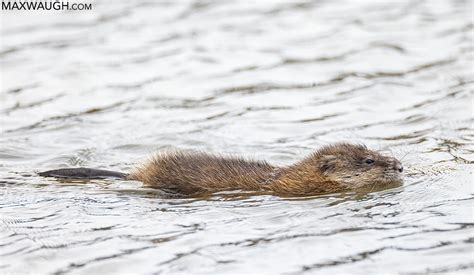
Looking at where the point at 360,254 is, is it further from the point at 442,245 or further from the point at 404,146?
the point at 404,146

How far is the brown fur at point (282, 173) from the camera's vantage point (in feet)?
33.9

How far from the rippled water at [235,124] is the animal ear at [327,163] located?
31cm

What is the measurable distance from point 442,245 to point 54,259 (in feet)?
9.02

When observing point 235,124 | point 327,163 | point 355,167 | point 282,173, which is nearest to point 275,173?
point 282,173

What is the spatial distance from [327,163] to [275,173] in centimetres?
47

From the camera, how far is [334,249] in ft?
27.7

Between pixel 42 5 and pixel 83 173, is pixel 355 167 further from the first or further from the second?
pixel 42 5

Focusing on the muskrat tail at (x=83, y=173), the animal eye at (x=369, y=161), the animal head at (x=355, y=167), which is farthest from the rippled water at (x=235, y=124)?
the animal eye at (x=369, y=161)

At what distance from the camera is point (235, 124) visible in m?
13.1

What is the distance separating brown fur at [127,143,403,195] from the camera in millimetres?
10344

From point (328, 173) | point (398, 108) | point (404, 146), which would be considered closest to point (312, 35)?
point (398, 108)

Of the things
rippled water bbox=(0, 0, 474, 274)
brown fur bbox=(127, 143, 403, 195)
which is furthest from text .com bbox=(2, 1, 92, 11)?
brown fur bbox=(127, 143, 403, 195)

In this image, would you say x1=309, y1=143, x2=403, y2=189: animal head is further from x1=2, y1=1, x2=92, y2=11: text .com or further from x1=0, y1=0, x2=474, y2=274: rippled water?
x1=2, y1=1, x2=92, y2=11: text .com

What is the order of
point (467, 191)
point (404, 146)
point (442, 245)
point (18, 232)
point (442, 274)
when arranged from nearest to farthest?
point (442, 274)
point (442, 245)
point (18, 232)
point (467, 191)
point (404, 146)
